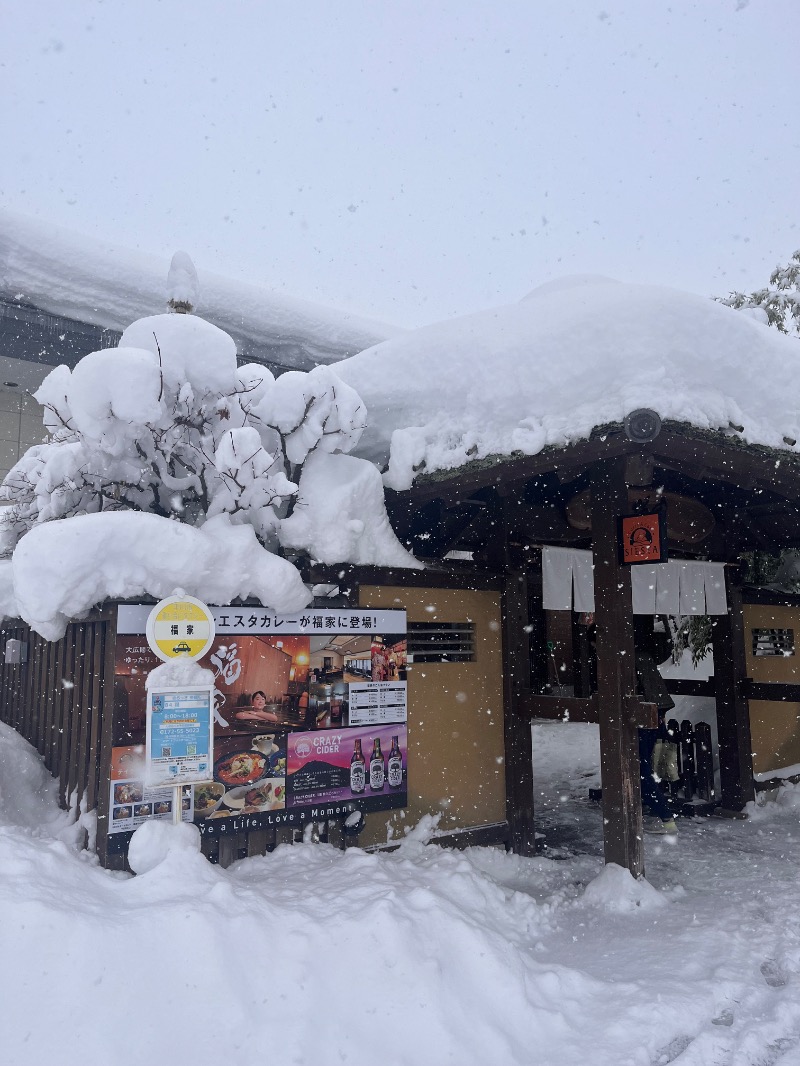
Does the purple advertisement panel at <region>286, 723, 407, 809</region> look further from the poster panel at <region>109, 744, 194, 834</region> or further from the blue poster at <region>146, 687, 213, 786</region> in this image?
the blue poster at <region>146, 687, 213, 786</region>

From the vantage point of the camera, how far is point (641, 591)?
8.39 metres

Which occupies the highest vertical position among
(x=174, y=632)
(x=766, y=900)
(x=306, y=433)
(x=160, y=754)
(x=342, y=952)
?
(x=306, y=433)

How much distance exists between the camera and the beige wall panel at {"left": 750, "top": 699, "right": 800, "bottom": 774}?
31.7 feet

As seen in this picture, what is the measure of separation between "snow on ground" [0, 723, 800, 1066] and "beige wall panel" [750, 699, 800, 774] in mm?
4448

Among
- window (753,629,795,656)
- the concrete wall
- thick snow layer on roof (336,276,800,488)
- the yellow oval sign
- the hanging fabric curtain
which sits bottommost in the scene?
window (753,629,795,656)

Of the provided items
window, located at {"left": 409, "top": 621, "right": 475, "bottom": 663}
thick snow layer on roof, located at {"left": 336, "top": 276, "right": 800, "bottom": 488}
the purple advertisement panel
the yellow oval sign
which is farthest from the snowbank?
thick snow layer on roof, located at {"left": 336, "top": 276, "right": 800, "bottom": 488}

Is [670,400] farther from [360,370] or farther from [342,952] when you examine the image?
[342,952]

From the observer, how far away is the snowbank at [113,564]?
4758 millimetres

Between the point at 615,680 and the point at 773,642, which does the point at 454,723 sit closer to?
the point at 615,680

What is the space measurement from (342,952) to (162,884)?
3.69 ft

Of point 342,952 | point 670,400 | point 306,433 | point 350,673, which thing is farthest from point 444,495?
point 342,952

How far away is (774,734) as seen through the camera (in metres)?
9.95

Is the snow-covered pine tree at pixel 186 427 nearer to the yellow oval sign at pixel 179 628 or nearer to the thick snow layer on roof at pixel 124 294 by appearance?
the yellow oval sign at pixel 179 628

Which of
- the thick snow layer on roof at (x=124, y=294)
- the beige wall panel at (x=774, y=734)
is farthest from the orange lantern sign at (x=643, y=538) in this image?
the thick snow layer on roof at (x=124, y=294)
